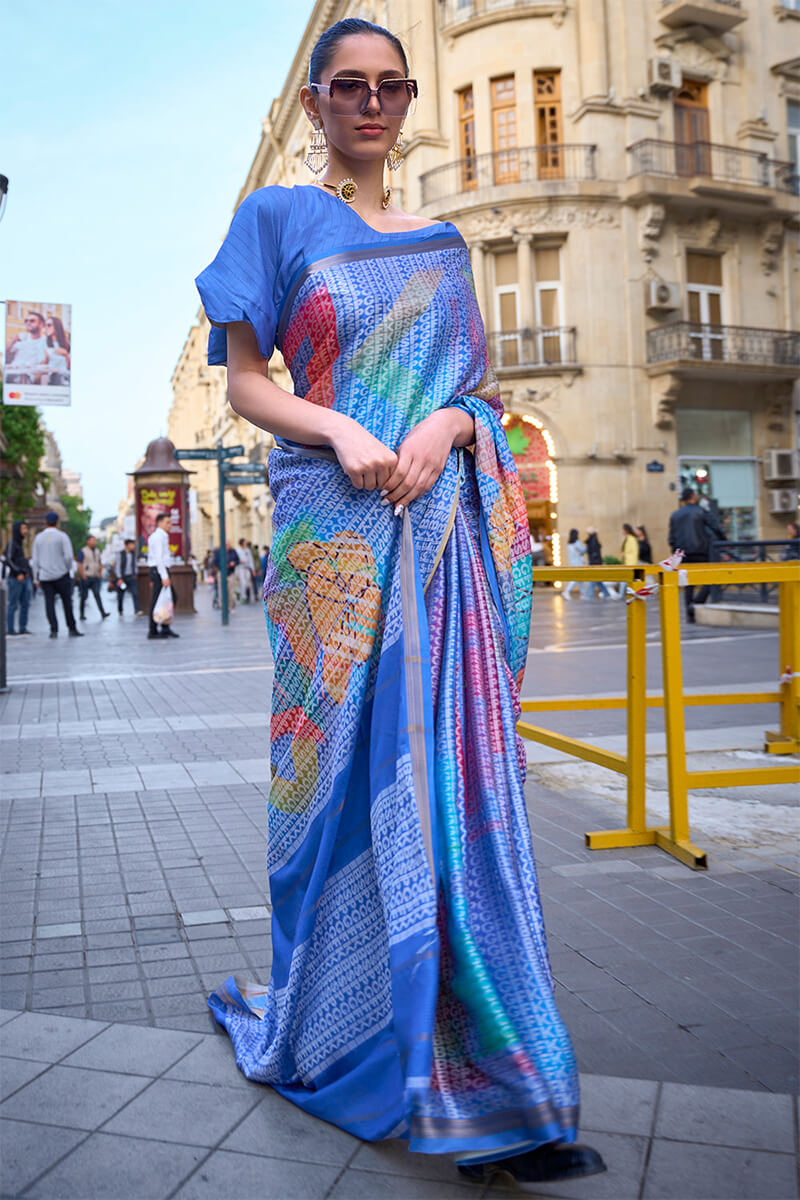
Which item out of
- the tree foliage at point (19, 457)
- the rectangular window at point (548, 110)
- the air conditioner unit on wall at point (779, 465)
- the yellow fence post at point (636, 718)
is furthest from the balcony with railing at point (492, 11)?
the yellow fence post at point (636, 718)

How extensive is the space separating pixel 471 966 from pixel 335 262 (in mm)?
1278

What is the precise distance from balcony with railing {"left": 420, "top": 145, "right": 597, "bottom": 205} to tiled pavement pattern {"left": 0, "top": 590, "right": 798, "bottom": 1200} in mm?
24375

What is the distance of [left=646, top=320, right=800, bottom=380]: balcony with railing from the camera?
→ 26.5 meters

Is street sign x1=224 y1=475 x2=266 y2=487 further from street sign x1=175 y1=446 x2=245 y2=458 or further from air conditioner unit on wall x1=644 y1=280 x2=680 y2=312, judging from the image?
air conditioner unit on wall x1=644 y1=280 x2=680 y2=312

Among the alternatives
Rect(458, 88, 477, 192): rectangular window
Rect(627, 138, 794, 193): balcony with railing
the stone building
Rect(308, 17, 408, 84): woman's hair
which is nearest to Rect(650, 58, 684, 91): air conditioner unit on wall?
the stone building

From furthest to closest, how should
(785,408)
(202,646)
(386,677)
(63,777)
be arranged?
(785,408) < (202,646) < (63,777) < (386,677)

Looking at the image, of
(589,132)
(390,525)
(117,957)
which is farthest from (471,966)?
(589,132)

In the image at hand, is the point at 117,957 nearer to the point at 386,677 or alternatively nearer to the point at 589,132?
the point at 386,677

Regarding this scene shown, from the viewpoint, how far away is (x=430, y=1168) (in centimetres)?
184

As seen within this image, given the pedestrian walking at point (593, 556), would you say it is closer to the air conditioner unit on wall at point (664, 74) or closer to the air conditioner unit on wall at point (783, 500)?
the air conditioner unit on wall at point (783, 500)

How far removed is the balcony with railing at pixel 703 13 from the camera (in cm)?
2642

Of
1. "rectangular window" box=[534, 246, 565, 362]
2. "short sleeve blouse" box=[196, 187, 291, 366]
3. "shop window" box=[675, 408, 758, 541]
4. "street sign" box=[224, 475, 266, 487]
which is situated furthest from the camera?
"shop window" box=[675, 408, 758, 541]

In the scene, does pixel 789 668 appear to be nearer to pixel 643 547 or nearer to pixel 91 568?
pixel 643 547

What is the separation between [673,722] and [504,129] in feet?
86.2
